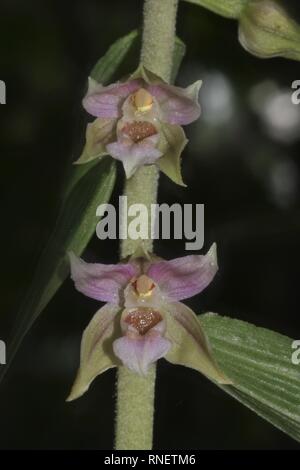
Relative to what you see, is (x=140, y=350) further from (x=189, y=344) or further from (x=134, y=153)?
(x=134, y=153)

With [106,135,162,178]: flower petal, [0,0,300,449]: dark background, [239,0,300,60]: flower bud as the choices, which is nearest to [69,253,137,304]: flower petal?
[106,135,162,178]: flower petal

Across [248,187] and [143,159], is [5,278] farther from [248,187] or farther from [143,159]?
[143,159]

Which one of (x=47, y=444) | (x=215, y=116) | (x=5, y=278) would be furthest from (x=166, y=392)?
(x=215, y=116)

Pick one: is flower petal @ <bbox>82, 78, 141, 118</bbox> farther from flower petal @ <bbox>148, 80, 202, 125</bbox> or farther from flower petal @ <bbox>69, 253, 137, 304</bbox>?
flower petal @ <bbox>69, 253, 137, 304</bbox>

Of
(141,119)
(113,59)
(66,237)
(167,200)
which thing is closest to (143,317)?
(66,237)

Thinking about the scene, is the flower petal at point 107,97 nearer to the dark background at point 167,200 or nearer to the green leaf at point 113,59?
the green leaf at point 113,59

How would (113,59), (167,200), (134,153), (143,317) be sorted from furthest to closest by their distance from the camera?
(167,200) → (113,59) → (143,317) → (134,153)
